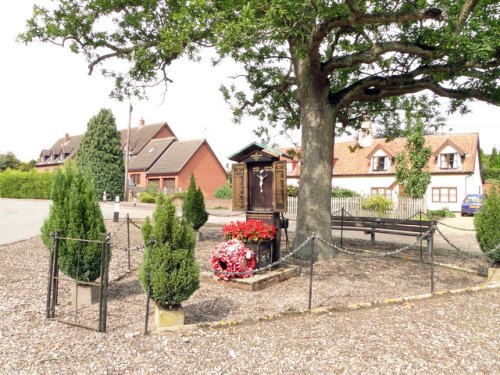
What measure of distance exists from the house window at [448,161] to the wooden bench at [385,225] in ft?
90.8

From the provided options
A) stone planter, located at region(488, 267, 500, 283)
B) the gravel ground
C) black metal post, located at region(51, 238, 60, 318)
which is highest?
black metal post, located at region(51, 238, 60, 318)

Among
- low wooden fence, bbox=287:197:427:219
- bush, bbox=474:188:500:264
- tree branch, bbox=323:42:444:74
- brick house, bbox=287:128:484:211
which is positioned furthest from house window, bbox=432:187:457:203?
tree branch, bbox=323:42:444:74

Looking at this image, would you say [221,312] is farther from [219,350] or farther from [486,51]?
[486,51]

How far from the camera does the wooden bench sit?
1241 cm

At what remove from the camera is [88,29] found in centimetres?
1143

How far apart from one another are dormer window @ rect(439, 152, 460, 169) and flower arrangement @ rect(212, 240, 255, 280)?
3534 centimetres

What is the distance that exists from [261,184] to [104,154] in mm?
34309

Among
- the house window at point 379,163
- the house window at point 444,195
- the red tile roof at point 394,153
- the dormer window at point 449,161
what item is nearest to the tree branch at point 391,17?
the red tile roof at point 394,153

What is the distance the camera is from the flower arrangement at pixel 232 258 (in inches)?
322

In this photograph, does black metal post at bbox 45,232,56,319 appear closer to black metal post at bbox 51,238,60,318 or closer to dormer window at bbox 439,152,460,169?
black metal post at bbox 51,238,60,318

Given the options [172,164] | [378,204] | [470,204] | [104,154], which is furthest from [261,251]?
[172,164]

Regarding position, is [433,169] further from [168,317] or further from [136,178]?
[168,317]

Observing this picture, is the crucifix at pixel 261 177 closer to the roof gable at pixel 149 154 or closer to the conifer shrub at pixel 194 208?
the conifer shrub at pixel 194 208

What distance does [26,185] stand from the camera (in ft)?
144
